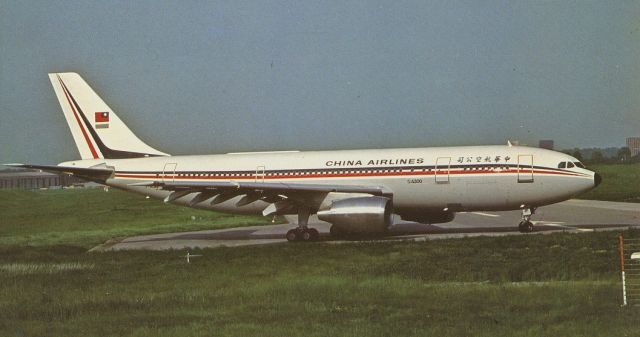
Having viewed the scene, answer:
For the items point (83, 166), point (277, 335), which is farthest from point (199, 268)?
point (83, 166)

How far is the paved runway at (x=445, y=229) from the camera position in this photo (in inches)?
1171

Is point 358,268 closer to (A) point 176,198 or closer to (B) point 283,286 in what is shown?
(B) point 283,286

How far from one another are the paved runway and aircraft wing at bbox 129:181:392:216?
5.52 feet

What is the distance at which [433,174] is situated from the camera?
2852 centimetres

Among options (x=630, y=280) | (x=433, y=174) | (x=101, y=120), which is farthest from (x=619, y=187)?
(x=630, y=280)

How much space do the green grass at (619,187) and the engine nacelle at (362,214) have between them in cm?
2693

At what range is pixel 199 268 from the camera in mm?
20422

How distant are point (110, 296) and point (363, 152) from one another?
15914mm

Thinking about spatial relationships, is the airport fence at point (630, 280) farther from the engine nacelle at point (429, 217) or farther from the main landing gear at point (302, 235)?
the main landing gear at point (302, 235)

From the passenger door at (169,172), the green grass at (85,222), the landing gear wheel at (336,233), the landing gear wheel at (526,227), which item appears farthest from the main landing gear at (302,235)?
the green grass at (85,222)

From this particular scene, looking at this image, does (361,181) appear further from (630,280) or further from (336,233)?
(630,280)

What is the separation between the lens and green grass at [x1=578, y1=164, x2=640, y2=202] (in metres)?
52.7

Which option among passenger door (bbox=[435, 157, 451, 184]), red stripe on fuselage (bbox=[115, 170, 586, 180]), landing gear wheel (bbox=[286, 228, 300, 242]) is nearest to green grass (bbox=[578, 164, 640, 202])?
red stripe on fuselage (bbox=[115, 170, 586, 180])

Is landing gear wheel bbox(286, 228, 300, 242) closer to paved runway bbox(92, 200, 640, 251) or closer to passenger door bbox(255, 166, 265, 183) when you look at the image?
paved runway bbox(92, 200, 640, 251)
